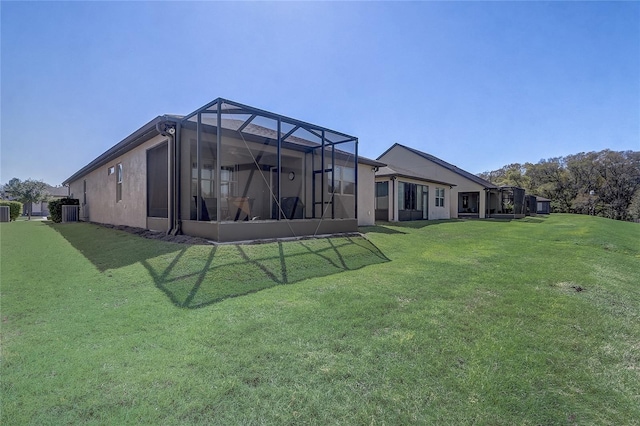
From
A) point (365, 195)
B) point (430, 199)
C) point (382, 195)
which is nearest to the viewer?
point (365, 195)

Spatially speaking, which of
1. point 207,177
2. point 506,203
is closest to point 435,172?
point 506,203

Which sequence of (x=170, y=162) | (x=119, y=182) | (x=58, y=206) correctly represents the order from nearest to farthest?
1. (x=170, y=162)
2. (x=119, y=182)
3. (x=58, y=206)

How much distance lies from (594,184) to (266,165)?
183ft

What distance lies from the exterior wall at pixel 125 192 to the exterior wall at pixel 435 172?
2130 cm

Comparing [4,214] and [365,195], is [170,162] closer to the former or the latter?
[365,195]

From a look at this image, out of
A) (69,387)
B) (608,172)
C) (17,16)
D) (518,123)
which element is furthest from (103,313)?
(608,172)

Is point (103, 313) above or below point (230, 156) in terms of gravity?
below

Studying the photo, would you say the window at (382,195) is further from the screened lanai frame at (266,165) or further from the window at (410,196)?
the screened lanai frame at (266,165)

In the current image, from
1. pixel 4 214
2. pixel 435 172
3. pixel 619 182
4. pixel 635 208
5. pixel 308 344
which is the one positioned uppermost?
pixel 619 182

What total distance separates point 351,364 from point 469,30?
35.4ft

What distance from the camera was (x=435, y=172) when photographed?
26.0 metres

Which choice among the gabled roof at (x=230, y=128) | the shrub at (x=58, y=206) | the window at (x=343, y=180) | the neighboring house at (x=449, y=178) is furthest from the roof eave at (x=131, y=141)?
the neighboring house at (x=449, y=178)

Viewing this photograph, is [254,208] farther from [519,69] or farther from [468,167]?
[468,167]

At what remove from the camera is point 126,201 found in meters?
11.0
